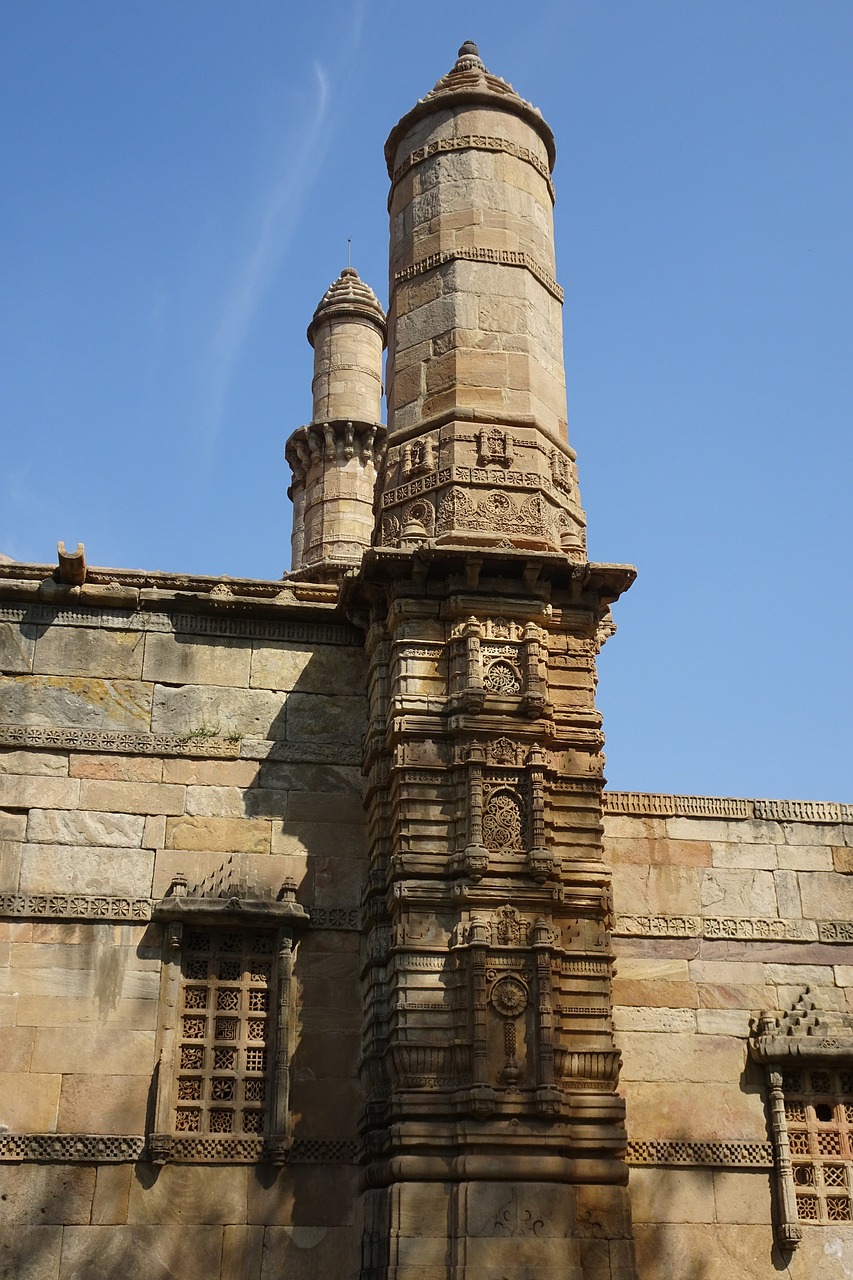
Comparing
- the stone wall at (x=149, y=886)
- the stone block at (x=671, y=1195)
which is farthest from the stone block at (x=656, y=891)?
the stone wall at (x=149, y=886)

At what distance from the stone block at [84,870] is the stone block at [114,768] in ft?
2.00

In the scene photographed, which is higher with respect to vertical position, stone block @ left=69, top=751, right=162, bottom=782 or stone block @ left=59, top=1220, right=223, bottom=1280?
stone block @ left=69, top=751, right=162, bottom=782

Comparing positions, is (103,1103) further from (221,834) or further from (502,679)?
(502,679)

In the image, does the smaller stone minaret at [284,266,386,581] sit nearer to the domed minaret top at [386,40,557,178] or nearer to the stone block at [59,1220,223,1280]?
the domed minaret top at [386,40,557,178]

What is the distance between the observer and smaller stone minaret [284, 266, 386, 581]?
72.1 feet

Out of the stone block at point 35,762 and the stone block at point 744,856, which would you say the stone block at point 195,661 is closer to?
the stone block at point 35,762

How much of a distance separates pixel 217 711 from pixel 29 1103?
11.1ft

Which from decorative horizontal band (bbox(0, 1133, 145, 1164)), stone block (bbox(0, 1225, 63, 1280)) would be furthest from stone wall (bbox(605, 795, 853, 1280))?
stone block (bbox(0, 1225, 63, 1280))

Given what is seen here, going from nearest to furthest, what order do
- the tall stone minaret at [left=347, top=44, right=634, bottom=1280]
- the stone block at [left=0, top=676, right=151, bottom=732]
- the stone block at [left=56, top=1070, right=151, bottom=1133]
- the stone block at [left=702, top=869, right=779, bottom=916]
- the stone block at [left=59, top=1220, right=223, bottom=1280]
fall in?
the tall stone minaret at [left=347, top=44, right=634, bottom=1280], the stone block at [left=59, top=1220, right=223, bottom=1280], the stone block at [left=56, top=1070, right=151, bottom=1133], the stone block at [left=0, top=676, right=151, bottom=732], the stone block at [left=702, top=869, right=779, bottom=916]

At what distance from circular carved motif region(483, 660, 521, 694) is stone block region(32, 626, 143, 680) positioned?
118 inches

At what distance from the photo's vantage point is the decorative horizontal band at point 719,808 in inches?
497

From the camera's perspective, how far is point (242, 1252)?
33.6 feet

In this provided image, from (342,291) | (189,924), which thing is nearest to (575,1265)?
(189,924)

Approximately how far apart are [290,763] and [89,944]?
2182 mm
